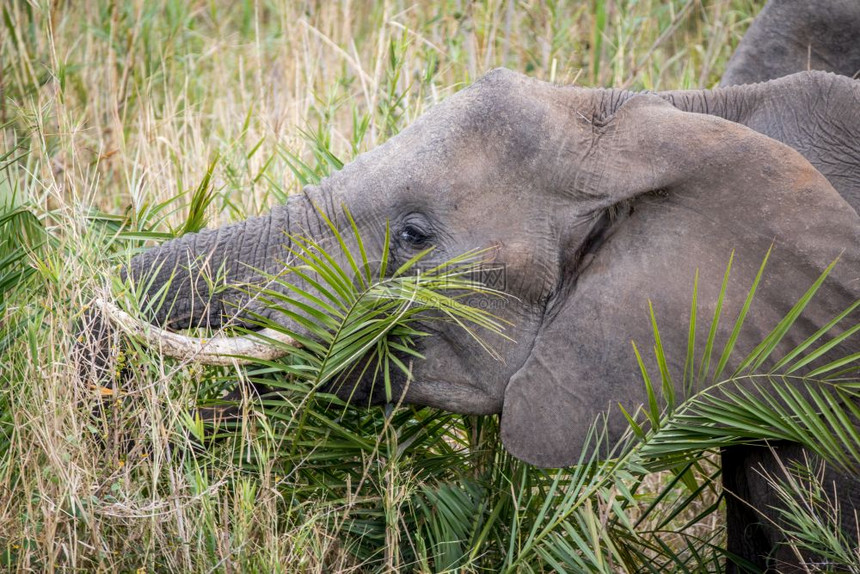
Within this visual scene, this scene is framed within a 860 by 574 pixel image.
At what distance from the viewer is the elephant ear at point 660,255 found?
296cm

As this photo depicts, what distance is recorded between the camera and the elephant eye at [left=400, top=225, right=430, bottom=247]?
321cm

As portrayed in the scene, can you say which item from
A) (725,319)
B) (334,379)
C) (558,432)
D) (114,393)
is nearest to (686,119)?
(725,319)

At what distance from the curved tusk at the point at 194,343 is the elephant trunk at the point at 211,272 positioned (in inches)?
3.7

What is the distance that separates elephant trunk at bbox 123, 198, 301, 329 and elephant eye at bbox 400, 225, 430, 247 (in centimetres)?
35

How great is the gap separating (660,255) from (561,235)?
0.94 feet

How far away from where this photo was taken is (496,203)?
318cm

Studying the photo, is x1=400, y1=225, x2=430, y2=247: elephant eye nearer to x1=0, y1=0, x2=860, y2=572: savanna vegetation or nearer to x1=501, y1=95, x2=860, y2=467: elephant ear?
x1=0, y1=0, x2=860, y2=572: savanna vegetation

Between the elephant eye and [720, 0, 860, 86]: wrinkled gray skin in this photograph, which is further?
[720, 0, 860, 86]: wrinkled gray skin

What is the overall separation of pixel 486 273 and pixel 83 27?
438cm

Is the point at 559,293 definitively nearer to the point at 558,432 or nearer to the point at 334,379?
the point at 558,432

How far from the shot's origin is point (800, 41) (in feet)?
15.9

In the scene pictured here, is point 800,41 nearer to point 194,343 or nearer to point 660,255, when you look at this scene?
point 660,255

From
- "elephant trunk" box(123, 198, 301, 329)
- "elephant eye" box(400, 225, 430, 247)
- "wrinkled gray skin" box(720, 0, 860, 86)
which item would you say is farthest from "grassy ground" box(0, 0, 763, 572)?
"wrinkled gray skin" box(720, 0, 860, 86)

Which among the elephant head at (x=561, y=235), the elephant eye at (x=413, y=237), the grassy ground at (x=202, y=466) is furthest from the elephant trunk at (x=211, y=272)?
the elephant eye at (x=413, y=237)
